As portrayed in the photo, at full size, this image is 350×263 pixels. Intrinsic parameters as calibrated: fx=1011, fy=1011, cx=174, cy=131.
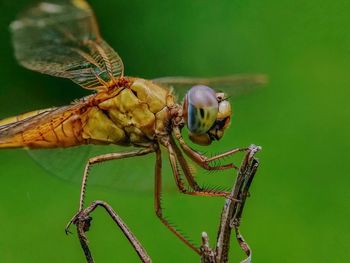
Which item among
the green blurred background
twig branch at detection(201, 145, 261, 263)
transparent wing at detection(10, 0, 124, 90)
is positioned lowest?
the green blurred background

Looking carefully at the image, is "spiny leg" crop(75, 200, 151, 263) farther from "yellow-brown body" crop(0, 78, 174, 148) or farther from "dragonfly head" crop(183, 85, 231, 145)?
"yellow-brown body" crop(0, 78, 174, 148)

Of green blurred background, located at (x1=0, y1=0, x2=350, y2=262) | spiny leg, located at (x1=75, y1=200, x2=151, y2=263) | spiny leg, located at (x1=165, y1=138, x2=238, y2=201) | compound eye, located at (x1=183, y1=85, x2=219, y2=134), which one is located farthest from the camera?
green blurred background, located at (x1=0, y1=0, x2=350, y2=262)

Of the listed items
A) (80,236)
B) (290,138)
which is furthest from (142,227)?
(80,236)

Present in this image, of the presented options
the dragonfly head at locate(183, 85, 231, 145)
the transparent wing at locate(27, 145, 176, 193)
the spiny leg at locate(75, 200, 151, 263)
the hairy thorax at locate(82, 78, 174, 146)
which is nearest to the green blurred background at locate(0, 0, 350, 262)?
the transparent wing at locate(27, 145, 176, 193)

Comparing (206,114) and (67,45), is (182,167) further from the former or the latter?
(67,45)

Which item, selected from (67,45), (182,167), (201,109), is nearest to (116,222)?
(201,109)

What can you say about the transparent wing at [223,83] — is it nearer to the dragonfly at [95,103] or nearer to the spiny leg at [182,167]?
the dragonfly at [95,103]

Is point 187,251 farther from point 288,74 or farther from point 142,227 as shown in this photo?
point 288,74
